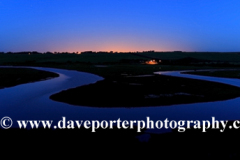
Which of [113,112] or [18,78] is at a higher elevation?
[18,78]

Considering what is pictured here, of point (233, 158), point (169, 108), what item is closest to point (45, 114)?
point (169, 108)

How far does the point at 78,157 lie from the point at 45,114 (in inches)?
320

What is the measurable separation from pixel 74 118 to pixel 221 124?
27.3 feet

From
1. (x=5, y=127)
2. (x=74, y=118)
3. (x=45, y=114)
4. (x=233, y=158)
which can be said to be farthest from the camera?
(x=45, y=114)

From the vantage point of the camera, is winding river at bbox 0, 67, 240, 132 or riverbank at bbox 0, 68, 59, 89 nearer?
winding river at bbox 0, 67, 240, 132

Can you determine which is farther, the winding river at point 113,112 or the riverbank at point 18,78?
the riverbank at point 18,78

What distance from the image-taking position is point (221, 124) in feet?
47.5

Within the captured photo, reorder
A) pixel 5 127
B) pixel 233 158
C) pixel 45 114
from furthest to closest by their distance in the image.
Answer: pixel 45 114
pixel 5 127
pixel 233 158

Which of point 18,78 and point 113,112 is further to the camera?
point 18,78

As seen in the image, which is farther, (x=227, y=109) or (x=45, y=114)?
(x=227, y=109)

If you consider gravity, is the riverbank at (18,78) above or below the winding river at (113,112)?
above

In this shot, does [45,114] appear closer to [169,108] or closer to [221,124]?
[169,108]

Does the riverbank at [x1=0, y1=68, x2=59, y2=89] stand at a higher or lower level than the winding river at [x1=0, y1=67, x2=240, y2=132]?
higher

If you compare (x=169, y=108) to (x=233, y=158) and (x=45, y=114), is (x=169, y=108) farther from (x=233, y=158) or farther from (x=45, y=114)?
(x=233, y=158)
